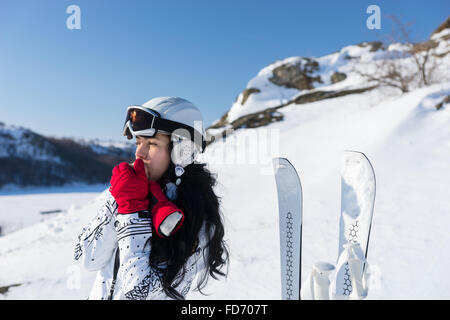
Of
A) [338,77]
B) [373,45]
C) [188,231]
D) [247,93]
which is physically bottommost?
[188,231]

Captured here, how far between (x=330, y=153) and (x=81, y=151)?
7108cm

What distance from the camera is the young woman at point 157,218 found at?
116cm

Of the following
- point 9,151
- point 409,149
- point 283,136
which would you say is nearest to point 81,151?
point 9,151

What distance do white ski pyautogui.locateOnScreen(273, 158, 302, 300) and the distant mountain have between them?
183 ft

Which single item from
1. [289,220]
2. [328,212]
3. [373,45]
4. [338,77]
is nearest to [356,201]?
[289,220]

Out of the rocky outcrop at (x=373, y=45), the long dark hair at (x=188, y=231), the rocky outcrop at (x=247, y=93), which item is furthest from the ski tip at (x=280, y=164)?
the rocky outcrop at (x=373, y=45)

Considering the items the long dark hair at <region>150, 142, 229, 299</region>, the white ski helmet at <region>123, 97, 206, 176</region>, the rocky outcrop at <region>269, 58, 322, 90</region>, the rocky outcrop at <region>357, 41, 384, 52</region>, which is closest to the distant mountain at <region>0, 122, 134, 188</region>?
the rocky outcrop at <region>269, 58, 322, 90</region>

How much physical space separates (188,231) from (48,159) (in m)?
73.8

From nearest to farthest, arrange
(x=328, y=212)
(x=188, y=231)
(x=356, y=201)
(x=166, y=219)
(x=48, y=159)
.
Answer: (x=166, y=219) → (x=188, y=231) → (x=356, y=201) → (x=328, y=212) → (x=48, y=159)

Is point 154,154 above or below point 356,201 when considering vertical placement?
above

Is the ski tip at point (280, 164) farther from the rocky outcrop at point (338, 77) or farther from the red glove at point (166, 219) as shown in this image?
the rocky outcrop at point (338, 77)

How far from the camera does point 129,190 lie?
1.21 m

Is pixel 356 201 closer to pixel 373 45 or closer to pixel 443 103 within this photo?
pixel 443 103
